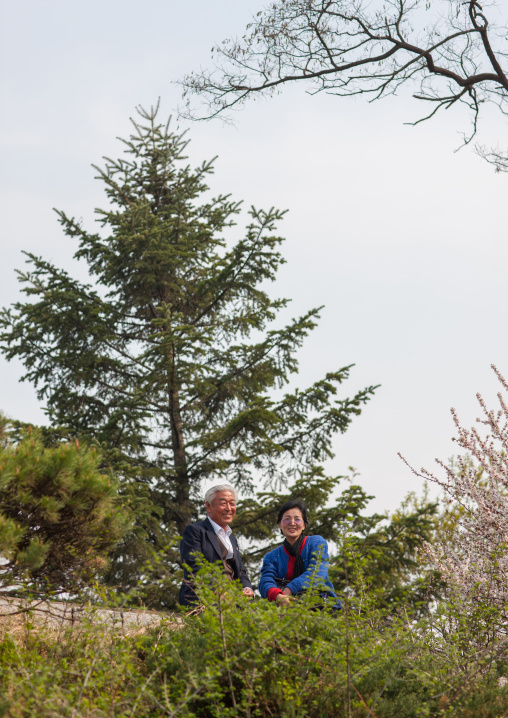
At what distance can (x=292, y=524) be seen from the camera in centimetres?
561

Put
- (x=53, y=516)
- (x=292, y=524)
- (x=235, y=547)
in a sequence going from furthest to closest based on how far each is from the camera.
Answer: (x=235, y=547) → (x=292, y=524) → (x=53, y=516)

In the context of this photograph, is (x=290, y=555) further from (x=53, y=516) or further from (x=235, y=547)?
(x=53, y=516)

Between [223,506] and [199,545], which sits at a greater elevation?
[223,506]

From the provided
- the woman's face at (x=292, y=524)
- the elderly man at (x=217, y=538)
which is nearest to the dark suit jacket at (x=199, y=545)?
the elderly man at (x=217, y=538)

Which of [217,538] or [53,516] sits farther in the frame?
[217,538]

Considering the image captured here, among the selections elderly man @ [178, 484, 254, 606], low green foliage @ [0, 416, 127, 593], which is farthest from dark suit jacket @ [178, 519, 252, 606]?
low green foliage @ [0, 416, 127, 593]

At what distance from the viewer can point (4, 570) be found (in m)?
5.45

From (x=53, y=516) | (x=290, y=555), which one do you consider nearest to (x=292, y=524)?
(x=290, y=555)

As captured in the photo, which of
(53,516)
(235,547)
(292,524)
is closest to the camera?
(53,516)

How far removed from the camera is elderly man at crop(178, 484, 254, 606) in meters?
5.48

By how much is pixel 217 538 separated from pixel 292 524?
1.96ft

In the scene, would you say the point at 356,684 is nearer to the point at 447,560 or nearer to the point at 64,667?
the point at 64,667

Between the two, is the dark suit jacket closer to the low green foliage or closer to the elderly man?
the elderly man

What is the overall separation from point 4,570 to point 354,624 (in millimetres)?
2732
